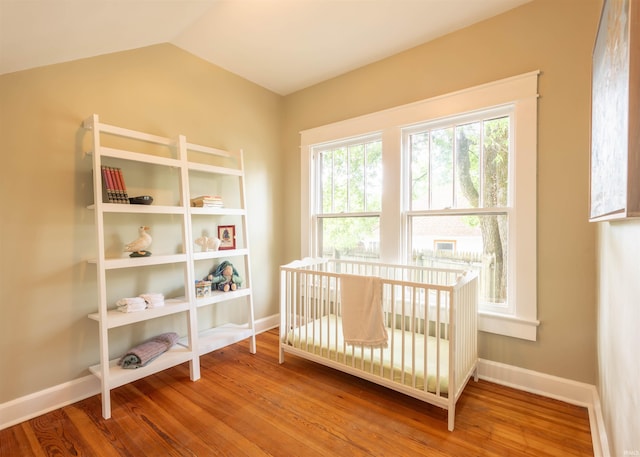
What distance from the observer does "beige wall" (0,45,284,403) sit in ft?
5.54

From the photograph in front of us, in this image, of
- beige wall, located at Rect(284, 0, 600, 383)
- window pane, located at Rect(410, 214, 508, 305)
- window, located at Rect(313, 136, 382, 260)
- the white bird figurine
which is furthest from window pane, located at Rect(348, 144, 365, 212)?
the white bird figurine

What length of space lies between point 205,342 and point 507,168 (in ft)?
8.85

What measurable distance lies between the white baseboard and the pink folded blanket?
2365 mm

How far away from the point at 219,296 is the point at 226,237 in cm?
62

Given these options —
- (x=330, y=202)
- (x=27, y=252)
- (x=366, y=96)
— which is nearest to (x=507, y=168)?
(x=366, y=96)

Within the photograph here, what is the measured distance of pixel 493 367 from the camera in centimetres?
207

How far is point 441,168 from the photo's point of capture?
7.74 ft

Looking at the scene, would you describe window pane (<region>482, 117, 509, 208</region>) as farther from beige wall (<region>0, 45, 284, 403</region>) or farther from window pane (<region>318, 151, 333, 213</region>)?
beige wall (<region>0, 45, 284, 403</region>)

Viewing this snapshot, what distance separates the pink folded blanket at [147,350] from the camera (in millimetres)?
1936

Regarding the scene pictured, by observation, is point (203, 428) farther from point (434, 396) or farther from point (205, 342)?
point (434, 396)

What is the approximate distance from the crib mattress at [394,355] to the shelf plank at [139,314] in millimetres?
913

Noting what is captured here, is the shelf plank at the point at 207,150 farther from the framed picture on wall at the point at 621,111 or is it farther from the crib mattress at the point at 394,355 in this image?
the framed picture on wall at the point at 621,111

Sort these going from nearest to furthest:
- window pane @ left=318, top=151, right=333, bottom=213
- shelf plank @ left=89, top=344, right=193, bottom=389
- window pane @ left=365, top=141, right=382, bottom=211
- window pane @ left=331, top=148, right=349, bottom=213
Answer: shelf plank @ left=89, top=344, right=193, bottom=389 → window pane @ left=365, top=141, right=382, bottom=211 → window pane @ left=331, top=148, right=349, bottom=213 → window pane @ left=318, top=151, right=333, bottom=213

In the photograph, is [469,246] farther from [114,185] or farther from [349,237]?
[114,185]
